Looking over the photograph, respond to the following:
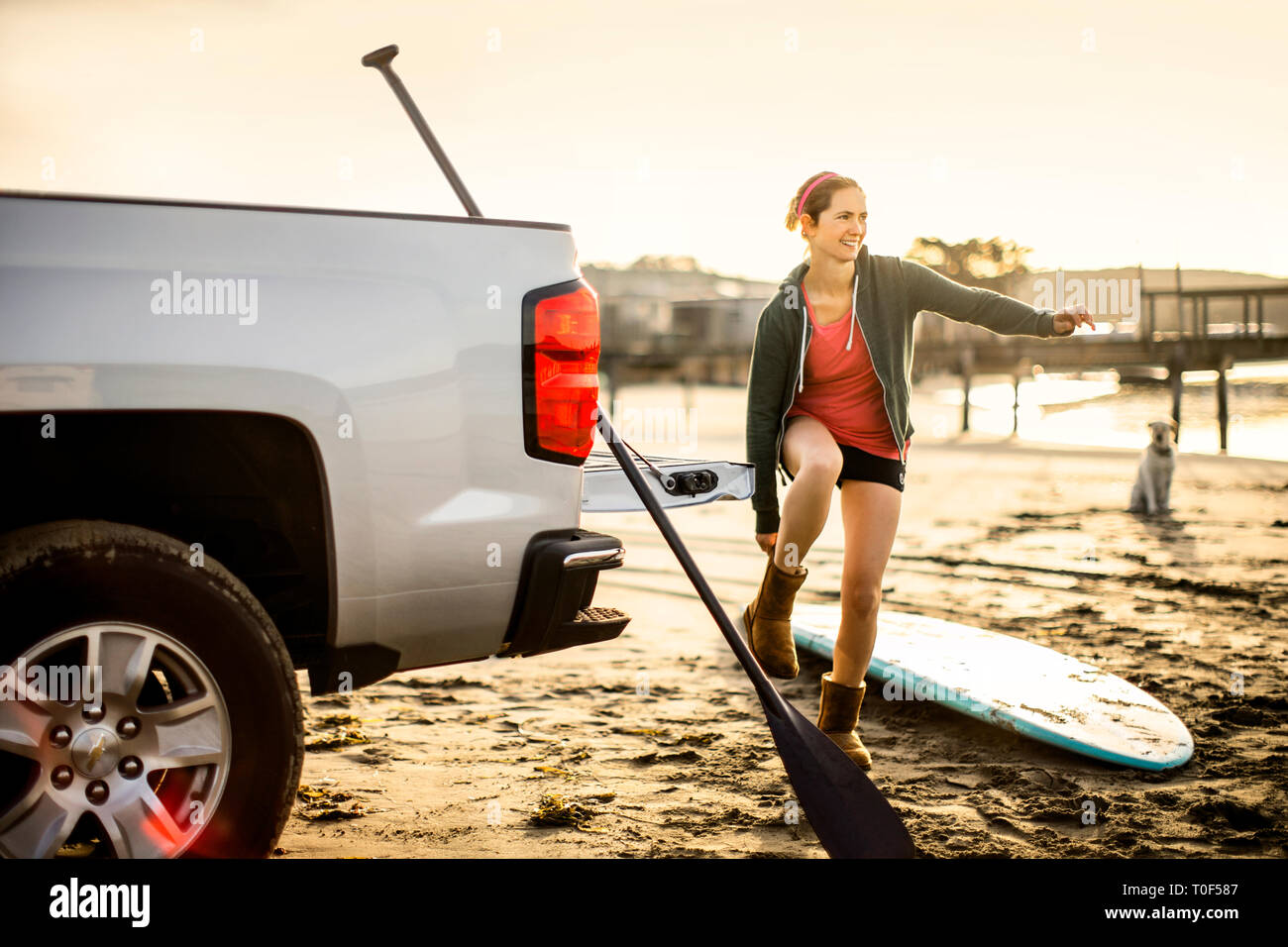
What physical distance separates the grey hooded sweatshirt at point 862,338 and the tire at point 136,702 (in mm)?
1764

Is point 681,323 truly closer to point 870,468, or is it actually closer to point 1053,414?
point 1053,414

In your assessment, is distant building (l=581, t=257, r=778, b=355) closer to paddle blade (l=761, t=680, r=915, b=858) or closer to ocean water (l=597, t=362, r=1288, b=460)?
ocean water (l=597, t=362, r=1288, b=460)

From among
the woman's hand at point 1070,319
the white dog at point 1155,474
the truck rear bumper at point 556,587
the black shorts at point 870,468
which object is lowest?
the white dog at point 1155,474

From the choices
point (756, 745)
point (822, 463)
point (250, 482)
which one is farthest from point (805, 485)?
point (250, 482)

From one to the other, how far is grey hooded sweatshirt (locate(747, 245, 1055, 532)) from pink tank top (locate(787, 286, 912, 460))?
0.10ft

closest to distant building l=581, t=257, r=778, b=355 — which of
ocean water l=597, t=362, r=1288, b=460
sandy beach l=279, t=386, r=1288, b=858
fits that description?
ocean water l=597, t=362, r=1288, b=460

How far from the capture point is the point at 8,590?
2107 mm

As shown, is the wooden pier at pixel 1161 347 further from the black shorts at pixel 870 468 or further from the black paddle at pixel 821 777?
the black paddle at pixel 821 777

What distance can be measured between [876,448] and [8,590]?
8.33ft

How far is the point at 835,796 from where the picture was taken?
2996mm

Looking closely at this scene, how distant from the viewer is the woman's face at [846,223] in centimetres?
348

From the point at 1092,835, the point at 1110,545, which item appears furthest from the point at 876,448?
the point at 1110,545

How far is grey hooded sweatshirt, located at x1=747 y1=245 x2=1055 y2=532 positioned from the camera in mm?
3527

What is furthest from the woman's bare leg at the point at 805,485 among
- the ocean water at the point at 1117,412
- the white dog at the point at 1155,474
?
the ocean water at the point at 1117,412
